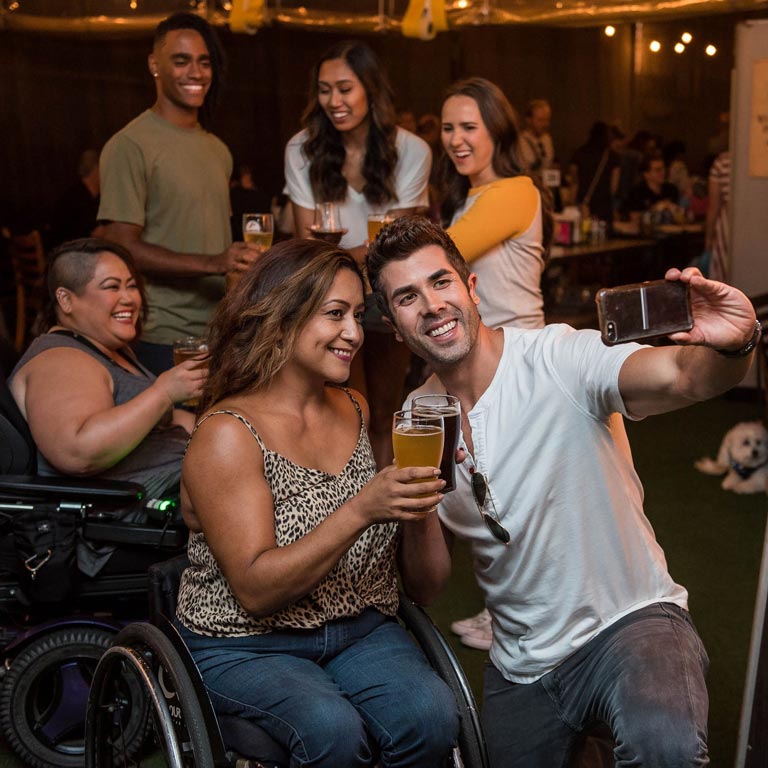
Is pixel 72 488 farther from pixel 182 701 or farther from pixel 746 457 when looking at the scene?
pixel 746 457

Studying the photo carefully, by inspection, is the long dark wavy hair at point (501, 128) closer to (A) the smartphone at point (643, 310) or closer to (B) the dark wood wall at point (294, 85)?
(A) the smartphone at point (643, 310)

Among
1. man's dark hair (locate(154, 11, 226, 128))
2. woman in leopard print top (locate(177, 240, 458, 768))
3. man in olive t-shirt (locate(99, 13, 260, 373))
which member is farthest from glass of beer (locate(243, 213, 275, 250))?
woman in leopard print top (locate(177, 240, 458, 768))

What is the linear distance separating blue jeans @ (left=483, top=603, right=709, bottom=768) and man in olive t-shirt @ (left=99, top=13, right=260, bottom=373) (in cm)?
167

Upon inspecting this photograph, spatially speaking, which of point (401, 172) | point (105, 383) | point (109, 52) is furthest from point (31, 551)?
point (109, 52)

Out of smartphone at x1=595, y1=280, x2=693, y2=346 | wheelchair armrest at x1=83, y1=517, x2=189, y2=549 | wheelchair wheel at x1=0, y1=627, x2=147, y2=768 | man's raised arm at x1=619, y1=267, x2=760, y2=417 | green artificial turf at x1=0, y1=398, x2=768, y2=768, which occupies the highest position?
smartphone at x1=595, y1=280, x2=693, y2=346

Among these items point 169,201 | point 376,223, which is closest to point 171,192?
point 169,201

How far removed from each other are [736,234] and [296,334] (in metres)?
4.90

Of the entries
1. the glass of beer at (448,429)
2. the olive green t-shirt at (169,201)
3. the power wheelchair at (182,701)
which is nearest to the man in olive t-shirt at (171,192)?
the olive green t-shirt at (169,201)

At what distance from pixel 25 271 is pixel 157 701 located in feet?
18.0

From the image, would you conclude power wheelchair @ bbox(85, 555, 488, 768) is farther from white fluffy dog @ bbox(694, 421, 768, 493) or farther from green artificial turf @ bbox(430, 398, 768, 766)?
white fluffy dog @ bbox(694, 421, 768, 493)

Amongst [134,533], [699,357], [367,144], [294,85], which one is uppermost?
[294,85]

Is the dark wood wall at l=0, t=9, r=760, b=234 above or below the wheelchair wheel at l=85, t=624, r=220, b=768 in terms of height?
above

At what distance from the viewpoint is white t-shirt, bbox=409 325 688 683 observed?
194cm

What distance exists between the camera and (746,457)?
4582 millimetres
